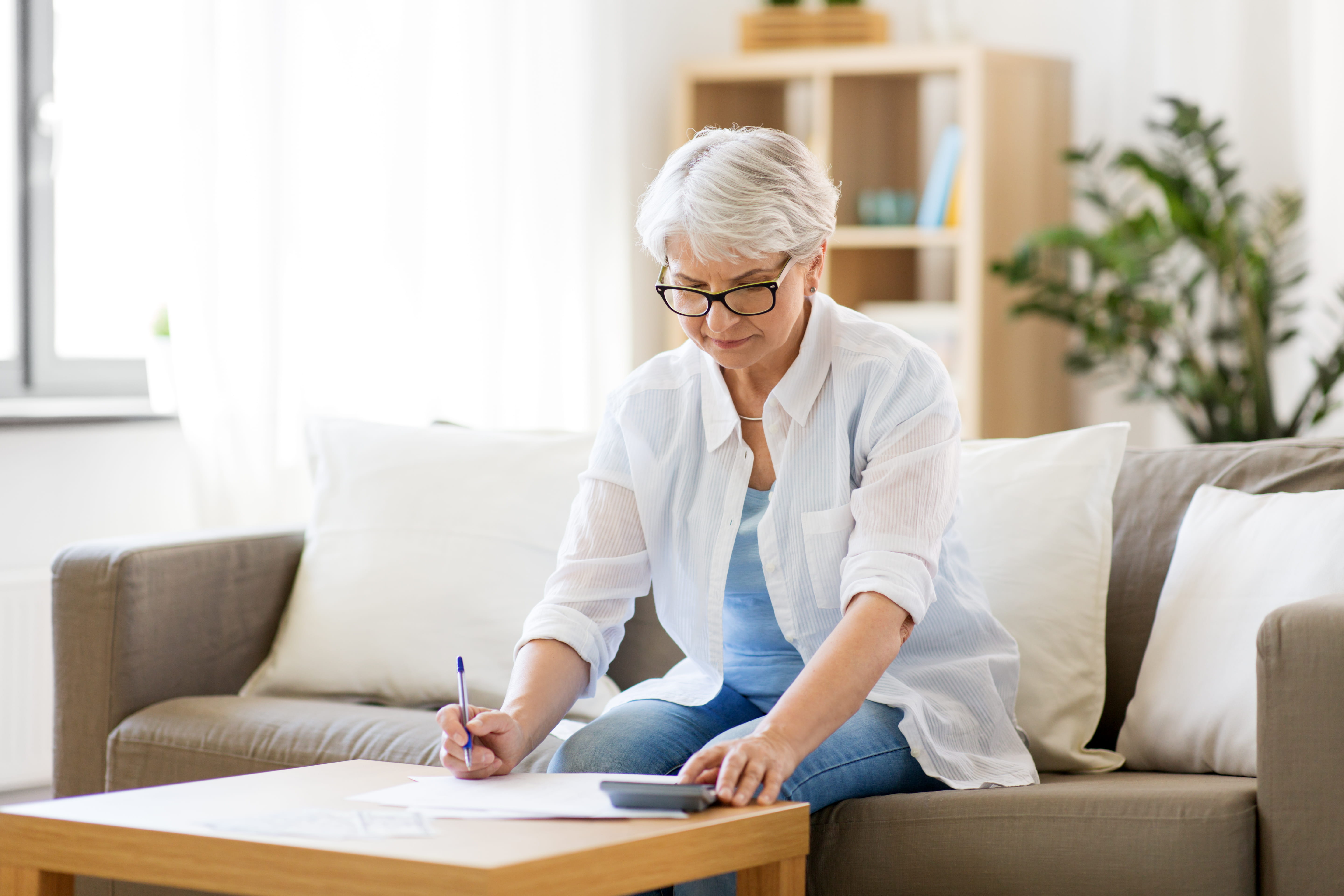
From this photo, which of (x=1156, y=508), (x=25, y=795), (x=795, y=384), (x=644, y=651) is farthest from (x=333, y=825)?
(x=25, y=795)

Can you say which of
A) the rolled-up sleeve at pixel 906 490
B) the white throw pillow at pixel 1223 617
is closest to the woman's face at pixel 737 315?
the rolled-up sleeve at pixel 906 490

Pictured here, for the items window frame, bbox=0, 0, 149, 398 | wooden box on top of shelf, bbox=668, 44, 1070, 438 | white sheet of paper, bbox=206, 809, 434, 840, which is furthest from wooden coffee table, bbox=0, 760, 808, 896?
wooden box on top of shelf, bbox=668, 44, 1070, 438

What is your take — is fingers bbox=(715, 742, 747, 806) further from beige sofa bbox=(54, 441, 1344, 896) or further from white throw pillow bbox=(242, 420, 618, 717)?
white throw pillow bbox=(242, 420, 618, 717)

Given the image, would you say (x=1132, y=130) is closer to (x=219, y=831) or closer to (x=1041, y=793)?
(x=1041, y=793)

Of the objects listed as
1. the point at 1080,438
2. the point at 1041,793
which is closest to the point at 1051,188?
the point at 1080,438

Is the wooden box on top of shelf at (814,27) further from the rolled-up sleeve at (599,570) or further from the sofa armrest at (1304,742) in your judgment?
the sofa armrest at (1304,742)

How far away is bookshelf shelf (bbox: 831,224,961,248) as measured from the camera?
3.59 m

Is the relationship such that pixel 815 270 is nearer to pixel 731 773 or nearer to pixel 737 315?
pixel 737 315

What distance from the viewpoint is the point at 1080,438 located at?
190cm

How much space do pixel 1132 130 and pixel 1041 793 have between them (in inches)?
104

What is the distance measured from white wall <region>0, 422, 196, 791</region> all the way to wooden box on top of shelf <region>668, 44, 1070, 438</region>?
1450 mm

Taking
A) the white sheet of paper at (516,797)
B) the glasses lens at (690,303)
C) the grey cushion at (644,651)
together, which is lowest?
the grey cushion at (644,651)

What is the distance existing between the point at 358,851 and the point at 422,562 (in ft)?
3.50

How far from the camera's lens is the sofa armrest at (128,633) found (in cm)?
194
